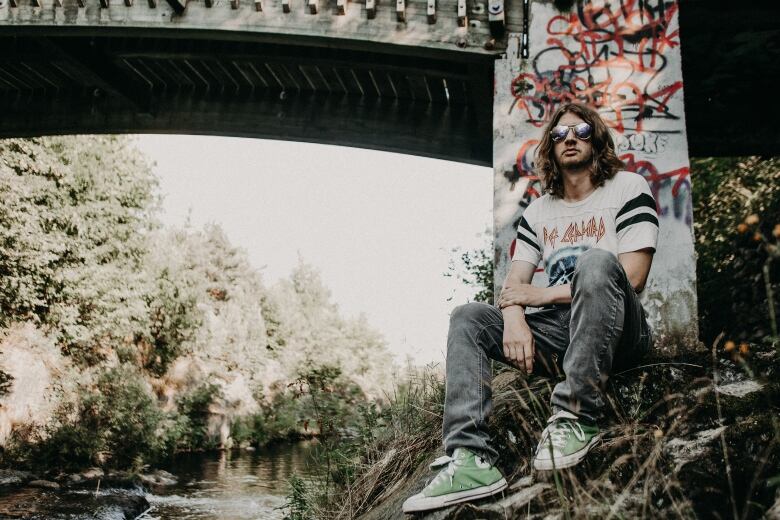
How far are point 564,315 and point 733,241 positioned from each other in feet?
23.2

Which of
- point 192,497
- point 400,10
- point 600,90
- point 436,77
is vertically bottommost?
point 192,497

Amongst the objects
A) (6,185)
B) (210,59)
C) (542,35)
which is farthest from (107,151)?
(542,35)

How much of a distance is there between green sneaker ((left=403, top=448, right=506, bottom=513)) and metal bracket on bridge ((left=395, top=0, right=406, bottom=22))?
3.79 m

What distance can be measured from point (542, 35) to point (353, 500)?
368cm

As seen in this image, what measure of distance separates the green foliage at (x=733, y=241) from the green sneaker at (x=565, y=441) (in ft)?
13.0

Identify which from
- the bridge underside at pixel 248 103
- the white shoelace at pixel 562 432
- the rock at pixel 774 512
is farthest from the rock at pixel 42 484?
the rock at pixel 774 512

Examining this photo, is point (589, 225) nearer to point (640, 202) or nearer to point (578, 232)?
point (578, 232)

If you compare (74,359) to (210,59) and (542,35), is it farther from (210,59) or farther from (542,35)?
(542,35)

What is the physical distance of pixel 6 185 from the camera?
36.6 ft

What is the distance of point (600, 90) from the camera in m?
4.70

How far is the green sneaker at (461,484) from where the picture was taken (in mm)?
2289

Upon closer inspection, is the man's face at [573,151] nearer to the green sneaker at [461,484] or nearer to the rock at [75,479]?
the green sneaker at [461,484]

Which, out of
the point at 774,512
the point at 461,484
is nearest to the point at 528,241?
the point at 461,484

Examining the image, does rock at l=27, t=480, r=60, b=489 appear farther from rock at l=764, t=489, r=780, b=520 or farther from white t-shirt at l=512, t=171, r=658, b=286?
rock at l=764, t=489, r=780, b=520
